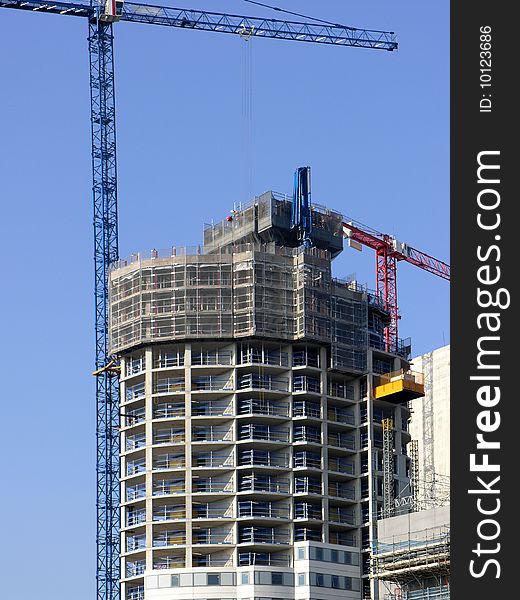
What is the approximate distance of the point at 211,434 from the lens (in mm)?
177875

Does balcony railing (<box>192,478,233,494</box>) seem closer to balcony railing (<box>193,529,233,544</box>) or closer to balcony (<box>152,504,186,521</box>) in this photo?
balcony (<box>152,504,186,521</box>)

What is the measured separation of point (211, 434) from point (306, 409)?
12749 mm

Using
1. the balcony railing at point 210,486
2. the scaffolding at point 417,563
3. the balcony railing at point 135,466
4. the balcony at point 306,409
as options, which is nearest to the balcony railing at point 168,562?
the balcony railing at point 210,486

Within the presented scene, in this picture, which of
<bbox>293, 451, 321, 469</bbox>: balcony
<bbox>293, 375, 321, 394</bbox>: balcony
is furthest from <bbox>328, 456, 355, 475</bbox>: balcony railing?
<bbox>293, 375, 321, 394</bbox>: balcony

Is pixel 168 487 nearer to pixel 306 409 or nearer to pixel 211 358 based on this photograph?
pixel 211 358

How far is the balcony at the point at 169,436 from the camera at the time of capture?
178 metres

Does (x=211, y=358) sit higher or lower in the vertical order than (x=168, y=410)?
higher

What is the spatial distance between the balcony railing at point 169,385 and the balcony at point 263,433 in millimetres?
9363

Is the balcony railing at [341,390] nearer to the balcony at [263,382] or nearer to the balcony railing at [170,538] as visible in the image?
the balcony at [263,382]

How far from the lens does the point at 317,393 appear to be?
7180 inches

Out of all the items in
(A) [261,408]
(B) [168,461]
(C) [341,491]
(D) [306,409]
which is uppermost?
(D) [306,409]

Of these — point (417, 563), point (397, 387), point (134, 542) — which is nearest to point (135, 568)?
point (134, 542)

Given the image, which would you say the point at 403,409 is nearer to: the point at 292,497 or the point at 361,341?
the point at 361,341

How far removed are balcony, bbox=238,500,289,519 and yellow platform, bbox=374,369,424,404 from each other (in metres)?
21.3
